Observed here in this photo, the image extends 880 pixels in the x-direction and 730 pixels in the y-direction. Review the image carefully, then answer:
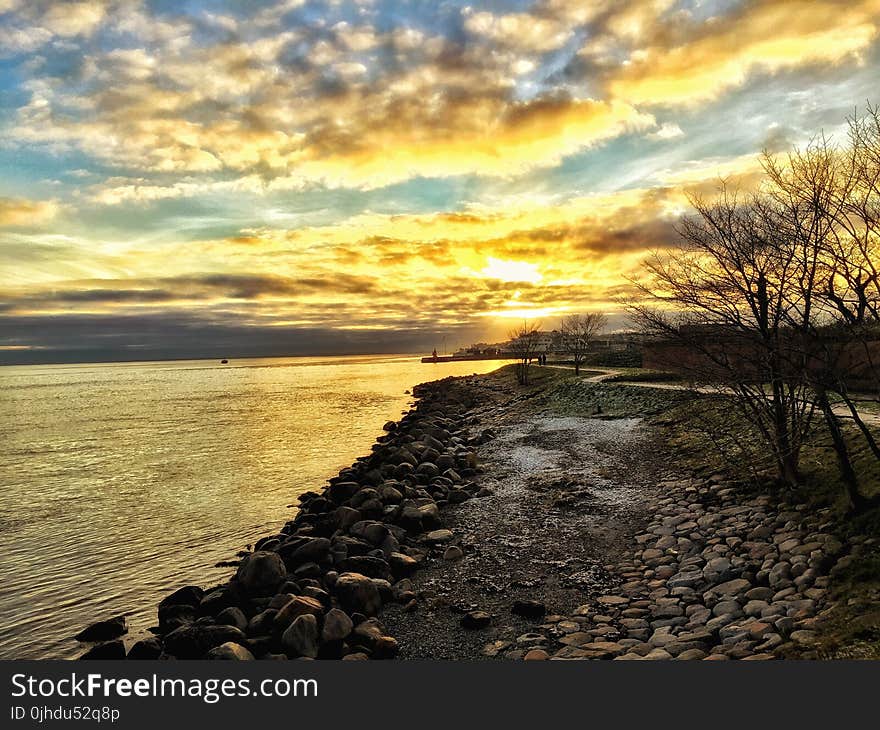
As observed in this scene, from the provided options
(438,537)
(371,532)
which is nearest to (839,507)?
(438,537)

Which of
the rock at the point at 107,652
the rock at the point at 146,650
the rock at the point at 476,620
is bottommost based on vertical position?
the rock at the point at 107,652

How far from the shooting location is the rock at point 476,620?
8.33 metres

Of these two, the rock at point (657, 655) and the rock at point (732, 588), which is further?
the rock at point (732, 588)

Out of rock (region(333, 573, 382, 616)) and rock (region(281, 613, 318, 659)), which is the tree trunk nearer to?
rock (region(333, 573, 382, 616))

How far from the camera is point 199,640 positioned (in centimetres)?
812

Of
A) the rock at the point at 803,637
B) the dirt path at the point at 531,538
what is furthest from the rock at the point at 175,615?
the rock at the point at 803,637

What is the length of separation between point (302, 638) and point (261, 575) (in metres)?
2.79

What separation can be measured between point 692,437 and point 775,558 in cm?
1081

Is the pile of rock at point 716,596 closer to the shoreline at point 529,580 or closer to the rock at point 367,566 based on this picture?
the shoreline at point 529,580

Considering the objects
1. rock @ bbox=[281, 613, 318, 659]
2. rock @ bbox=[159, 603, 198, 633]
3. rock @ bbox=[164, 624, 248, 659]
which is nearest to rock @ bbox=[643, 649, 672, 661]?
rock @ bbox=[281, 613, 318, 659]

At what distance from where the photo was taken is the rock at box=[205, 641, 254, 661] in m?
7.22

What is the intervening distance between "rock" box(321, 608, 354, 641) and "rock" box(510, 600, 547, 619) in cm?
279

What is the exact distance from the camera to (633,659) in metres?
6.53

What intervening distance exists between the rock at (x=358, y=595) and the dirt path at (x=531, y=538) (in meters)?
0.31
